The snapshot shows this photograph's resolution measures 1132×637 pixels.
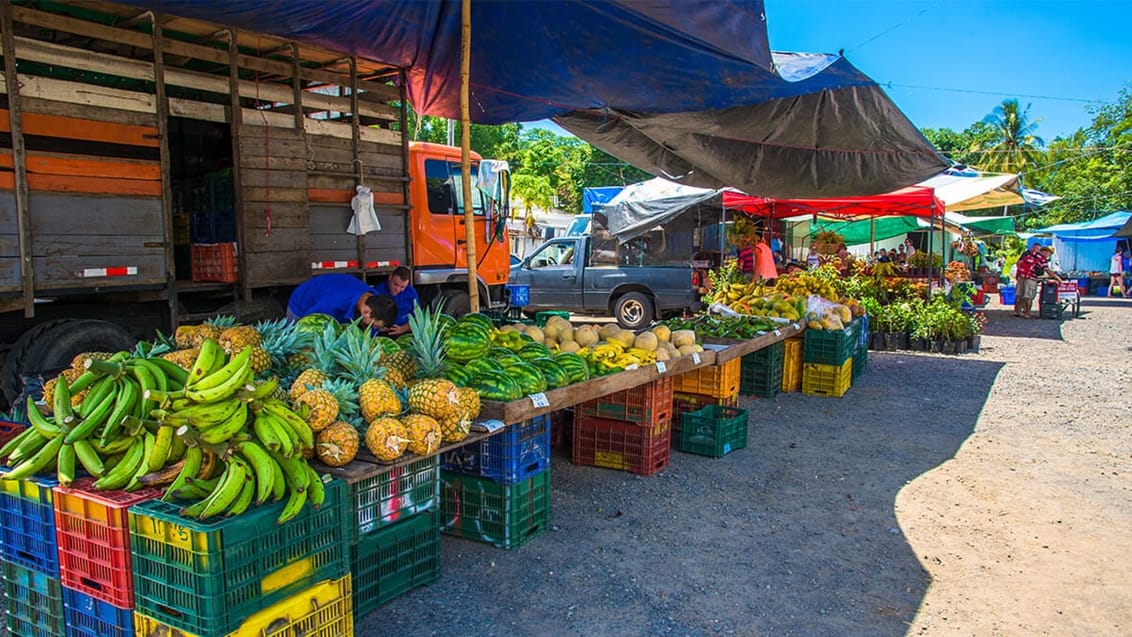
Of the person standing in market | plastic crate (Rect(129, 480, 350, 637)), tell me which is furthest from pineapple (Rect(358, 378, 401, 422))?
the person standing in market

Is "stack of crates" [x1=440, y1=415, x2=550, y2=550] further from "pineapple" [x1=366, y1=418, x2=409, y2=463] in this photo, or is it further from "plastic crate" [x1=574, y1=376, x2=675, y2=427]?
"plastic crate" [x1=574, y1=376, x2=675, y2=427]

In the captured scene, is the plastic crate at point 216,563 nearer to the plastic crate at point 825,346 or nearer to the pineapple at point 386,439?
the pineapple at point 386,439

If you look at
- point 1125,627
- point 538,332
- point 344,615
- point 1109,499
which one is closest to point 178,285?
point 538,332

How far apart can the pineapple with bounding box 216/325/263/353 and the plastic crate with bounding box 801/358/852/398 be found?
24.1 ft

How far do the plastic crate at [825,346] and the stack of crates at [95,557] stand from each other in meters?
8.10

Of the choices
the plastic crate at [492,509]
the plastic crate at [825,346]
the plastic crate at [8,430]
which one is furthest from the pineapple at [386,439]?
the plastic crate at [825,346]

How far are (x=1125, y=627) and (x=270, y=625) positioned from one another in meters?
4.16

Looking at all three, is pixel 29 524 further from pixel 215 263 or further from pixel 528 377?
pixel 215 263

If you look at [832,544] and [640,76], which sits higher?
[640,76]

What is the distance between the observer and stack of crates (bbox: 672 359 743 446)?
22.3 ft

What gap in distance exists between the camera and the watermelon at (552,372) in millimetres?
4574

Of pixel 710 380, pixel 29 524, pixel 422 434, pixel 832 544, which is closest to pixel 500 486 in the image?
pixel 422 434

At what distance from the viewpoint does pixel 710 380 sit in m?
6.83

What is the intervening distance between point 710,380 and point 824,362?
3.12 metres
